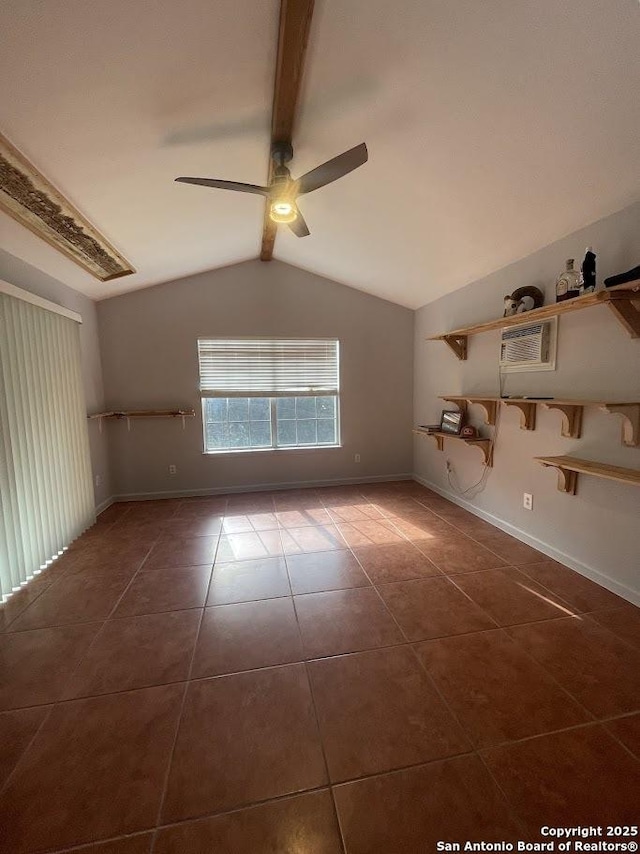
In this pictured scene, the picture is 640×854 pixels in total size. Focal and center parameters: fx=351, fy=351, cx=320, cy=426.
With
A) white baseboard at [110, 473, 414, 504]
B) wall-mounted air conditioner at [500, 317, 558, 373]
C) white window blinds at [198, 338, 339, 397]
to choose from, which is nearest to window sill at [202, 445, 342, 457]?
white baseboard at [110, 473, 414, 504]

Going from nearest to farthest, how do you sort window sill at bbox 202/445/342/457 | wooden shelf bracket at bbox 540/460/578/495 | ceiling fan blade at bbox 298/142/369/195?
1. ceiling fan blade at bbox 298/142/369/195
2. wooden shelf bracket at bbox 540/460/578/495
3. window sill at bbox 202/445/342/457

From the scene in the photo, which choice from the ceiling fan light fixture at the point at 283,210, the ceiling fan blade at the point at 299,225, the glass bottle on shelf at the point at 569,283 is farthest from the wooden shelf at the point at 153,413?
the glass bottle on shelf at the point at 569,283

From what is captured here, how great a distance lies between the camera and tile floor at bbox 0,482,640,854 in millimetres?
1081

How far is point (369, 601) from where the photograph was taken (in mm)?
2170

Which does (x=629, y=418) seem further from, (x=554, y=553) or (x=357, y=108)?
(x=357, y=108)

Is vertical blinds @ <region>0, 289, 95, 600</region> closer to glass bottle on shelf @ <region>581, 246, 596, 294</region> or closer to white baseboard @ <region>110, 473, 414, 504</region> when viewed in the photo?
white baseboard @ <region>110, 473, 414, 504</region>

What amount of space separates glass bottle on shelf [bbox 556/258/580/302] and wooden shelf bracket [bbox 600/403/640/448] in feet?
2.49

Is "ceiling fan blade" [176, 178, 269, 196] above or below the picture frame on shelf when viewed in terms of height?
above

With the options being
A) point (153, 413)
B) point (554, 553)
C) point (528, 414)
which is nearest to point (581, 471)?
point (528, 414)

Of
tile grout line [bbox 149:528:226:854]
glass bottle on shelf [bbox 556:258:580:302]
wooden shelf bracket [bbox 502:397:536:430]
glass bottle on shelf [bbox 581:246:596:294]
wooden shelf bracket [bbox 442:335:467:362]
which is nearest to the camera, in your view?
tile grout line [bbox 149:528:226:854]

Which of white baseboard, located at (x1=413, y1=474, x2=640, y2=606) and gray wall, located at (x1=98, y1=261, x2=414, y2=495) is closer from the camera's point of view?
white baseboard, located at (x1=413, y1=474, x2=640, y2=606)

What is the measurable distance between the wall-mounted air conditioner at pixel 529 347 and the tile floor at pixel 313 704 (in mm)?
1467

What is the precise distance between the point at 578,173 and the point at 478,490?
2568 millimetres

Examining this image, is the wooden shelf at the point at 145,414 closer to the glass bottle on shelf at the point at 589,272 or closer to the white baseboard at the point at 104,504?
the white baseboard at the point at 104,504
